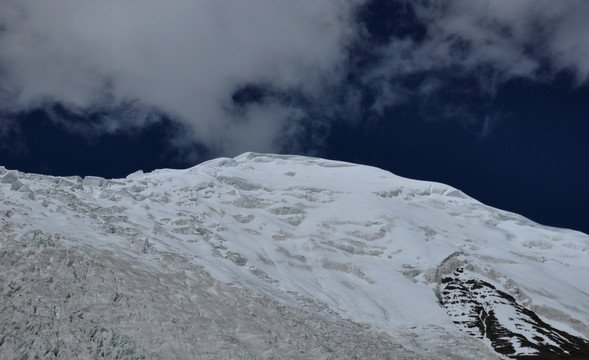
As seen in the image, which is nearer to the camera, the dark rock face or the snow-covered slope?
the snow-covered slope

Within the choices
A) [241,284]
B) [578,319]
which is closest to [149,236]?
[241,284]

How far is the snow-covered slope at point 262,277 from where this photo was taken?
248ft

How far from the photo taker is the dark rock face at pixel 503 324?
107625 mm

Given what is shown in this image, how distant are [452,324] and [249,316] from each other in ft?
157

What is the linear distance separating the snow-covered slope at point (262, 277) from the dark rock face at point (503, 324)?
458mm

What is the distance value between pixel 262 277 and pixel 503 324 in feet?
172

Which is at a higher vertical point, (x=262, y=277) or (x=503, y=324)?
(x=503, y=324)

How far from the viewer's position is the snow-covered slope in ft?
248

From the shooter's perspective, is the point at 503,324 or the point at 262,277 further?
the point at 503,324

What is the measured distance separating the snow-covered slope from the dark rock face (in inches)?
18.0

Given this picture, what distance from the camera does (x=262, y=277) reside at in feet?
→ 368

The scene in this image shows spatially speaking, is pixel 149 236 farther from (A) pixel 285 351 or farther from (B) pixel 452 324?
(B) pixel 452 324

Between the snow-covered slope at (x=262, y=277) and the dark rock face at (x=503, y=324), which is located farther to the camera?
the dark rock face at (x=503, y=324)

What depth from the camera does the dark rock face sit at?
10762cm
